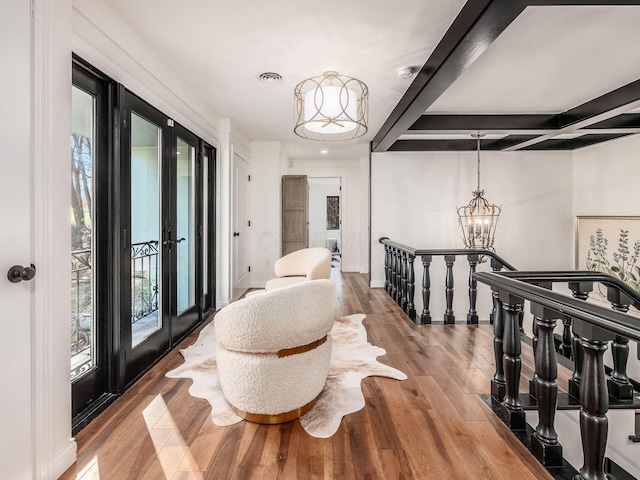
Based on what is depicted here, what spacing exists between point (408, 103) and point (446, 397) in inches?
102

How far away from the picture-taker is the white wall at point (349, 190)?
6.98m

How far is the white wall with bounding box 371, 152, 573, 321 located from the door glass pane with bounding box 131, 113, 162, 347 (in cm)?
362

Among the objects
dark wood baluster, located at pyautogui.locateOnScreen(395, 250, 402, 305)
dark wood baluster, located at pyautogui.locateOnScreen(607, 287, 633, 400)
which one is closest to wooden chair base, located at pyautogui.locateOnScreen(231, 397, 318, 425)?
dark wood baluster, located at pyautogui.locateOnScreen(607, 287, 633, 400)

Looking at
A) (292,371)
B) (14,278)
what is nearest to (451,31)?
(292,371)

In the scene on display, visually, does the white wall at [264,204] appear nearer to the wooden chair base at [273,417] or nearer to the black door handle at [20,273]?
the wooden chair base at [273,417]

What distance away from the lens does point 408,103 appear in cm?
326

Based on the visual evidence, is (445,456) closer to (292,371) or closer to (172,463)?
(292,371)

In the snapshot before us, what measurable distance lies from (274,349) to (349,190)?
5.63 m

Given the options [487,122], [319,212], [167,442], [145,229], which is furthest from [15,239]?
[319,212]

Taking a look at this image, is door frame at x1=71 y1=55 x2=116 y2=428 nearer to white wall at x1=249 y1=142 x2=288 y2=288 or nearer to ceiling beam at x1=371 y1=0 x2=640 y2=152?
ceiling beam at x1=371 y1=0 x2=640 y2=152

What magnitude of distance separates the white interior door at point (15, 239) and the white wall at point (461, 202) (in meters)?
4.73

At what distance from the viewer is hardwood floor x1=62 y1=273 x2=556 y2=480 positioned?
1.44 meters

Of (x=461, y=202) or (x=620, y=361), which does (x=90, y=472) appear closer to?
(x=620, y=361)

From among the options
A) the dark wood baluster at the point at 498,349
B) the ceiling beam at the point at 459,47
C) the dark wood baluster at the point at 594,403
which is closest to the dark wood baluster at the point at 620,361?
the dark wood baluster at the point at 498,349
